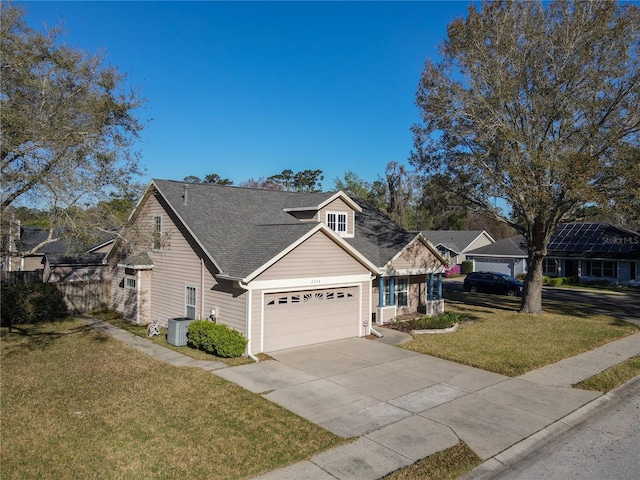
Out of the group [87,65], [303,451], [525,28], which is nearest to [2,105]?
[87,65]

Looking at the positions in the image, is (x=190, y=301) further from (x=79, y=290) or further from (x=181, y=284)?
(x=79, y=290)

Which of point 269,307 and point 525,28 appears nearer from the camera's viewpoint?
point 269,307

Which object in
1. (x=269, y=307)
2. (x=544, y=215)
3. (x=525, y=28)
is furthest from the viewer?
(x=544, y=215)

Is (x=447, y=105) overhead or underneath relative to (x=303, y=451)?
overhead

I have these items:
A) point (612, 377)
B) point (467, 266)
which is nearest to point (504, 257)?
point (467, 266)

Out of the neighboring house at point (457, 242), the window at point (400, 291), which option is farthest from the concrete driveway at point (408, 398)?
the neighboring house at point (457, 242)

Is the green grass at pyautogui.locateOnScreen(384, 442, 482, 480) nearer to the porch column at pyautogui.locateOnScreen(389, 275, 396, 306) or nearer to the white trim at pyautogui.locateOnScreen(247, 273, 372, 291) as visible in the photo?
the white trim at pyautogui.locateOnScreen(247, 273, 372, 291)

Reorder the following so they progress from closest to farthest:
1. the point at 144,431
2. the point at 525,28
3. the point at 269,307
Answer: the point at 144,431 → the point at 269,307 → the point at 525,28

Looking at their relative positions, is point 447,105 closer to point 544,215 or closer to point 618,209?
point 544,215
